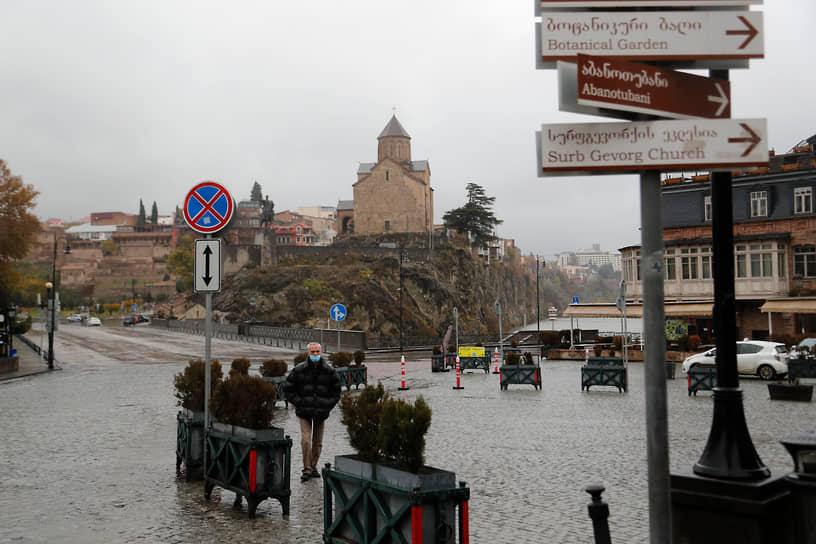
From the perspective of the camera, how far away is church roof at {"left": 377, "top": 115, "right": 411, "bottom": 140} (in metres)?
121

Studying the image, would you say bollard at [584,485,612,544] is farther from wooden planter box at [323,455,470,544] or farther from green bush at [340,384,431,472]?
green bush at [340,384,431,472]

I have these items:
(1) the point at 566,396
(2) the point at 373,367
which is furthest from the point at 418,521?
(2) the point at 373,367

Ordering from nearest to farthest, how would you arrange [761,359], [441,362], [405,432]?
1. [405,432]
2. [761,359]
3. [441,362]

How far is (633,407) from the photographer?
55.3 feet

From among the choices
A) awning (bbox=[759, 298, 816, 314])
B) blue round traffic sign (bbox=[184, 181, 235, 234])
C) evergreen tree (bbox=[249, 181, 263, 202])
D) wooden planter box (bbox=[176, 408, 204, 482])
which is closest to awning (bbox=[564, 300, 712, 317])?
awning (bbox=[759, 298, 816, 314])

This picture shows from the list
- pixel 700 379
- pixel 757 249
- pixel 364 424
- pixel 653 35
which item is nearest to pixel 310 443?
pixel 364 424

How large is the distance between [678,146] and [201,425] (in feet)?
23.9

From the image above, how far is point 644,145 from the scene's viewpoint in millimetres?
4098

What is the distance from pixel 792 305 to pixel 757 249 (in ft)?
16.1

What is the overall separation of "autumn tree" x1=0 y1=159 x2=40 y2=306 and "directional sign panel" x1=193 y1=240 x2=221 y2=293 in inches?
1137

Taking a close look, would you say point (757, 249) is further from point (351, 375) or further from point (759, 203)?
point (351, 375)

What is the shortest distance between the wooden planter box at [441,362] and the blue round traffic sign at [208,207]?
69.7 ft

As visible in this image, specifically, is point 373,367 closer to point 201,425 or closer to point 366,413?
point 201,425

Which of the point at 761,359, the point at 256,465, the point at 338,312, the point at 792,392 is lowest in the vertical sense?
the point at 792,392
